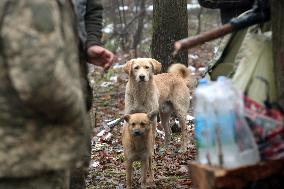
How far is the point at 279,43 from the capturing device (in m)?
3.02

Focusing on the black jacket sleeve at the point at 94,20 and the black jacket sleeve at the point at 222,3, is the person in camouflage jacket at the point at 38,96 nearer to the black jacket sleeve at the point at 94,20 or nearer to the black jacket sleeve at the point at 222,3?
the black jacket sleeve at the point at 94,20

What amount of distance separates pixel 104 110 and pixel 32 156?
9275mm

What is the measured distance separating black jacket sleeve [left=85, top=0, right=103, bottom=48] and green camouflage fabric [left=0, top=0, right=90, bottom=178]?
80cm

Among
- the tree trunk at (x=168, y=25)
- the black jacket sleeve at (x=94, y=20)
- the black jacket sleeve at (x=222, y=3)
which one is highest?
the tree trunk at (x=168, y=25)

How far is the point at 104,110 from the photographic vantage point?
479 inches

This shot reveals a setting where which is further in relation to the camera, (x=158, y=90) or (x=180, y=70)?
(x=180, y=70)

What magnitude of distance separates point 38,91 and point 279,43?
1.27m

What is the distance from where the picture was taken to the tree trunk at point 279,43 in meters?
3.00

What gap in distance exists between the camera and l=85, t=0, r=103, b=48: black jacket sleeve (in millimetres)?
3862

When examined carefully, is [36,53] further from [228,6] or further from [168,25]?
[168,25]

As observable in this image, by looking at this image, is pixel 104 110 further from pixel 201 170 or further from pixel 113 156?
pixel 201 170

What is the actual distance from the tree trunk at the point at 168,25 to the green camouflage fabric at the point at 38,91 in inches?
280

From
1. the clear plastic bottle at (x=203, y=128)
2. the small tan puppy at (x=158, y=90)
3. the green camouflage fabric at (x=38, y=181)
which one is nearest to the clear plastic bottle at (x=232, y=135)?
the clear plastic bottle at (x=203, y=128)

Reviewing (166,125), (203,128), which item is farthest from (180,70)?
(203,128)
